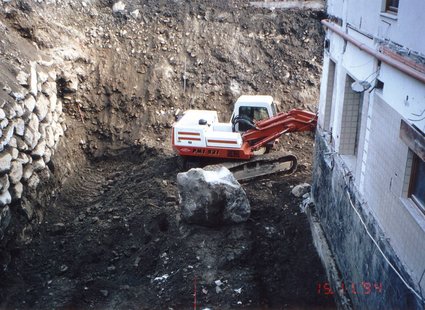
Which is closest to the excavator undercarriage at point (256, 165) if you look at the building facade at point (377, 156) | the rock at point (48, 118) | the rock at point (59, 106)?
the building facade at point (377, 156)

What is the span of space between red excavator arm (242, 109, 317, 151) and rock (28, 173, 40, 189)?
524 cm

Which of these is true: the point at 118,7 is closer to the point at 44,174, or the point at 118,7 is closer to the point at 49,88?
the point at 49,88

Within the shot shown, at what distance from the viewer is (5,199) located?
9.63 metres

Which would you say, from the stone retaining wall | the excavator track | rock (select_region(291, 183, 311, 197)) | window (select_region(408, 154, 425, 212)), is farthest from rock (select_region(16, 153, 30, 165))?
window (select_region(408, 154, 425, 212))

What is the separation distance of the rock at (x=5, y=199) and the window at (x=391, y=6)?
25.6 feet

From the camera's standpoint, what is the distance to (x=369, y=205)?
6.86 metres

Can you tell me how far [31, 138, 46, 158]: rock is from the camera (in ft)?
37.5

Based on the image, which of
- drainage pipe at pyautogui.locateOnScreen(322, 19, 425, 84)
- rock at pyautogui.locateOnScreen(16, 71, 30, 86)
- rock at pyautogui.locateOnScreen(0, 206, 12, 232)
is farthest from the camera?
rock at pyautogui.locateOnScreen(16, 71, 30, 86)

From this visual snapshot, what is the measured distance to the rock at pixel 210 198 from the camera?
1010 cm

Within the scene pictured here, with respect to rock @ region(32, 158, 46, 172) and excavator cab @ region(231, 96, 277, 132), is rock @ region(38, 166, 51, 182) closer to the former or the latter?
rock @ region(32, 158, 46, 172)

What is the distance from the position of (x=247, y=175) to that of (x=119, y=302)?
17.5ft
